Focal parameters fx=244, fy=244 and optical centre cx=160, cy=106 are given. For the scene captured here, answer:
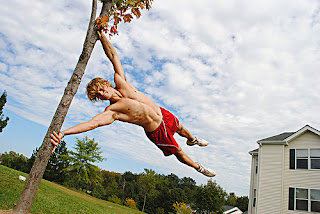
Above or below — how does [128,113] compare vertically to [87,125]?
above

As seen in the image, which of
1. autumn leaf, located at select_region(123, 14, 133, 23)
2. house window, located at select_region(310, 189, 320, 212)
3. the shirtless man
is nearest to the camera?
the shirtless man

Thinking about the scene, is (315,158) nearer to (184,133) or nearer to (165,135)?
(184,133)

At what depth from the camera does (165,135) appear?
13.5ft

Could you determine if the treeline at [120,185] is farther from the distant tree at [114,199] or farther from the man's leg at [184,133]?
the man's leg at [184,133]

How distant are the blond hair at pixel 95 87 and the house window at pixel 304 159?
15364 millimetres

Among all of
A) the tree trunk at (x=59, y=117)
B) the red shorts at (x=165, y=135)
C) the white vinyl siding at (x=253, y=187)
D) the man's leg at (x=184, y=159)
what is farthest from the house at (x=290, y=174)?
the tree trunk at (x=59, y=117)

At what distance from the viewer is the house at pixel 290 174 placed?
46.9ft

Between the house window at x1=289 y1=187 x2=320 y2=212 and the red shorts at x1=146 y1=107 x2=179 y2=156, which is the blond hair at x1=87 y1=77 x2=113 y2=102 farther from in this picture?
the house window at x1=289 y1=187 x2=320 y2=212

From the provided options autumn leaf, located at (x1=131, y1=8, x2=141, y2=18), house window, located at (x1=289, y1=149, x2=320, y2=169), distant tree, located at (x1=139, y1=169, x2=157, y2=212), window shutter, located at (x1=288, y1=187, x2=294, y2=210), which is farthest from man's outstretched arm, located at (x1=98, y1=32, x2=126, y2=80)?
distant tree, located at (x1=139, y1=169, x2=157, y2=212)

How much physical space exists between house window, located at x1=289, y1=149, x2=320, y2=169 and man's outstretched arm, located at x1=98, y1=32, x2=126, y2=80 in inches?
593

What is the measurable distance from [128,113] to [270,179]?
15.0 meters

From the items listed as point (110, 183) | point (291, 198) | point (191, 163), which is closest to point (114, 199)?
point (110, 183)

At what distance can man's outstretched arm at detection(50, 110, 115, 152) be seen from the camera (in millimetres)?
2947

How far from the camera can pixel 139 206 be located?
146ft
